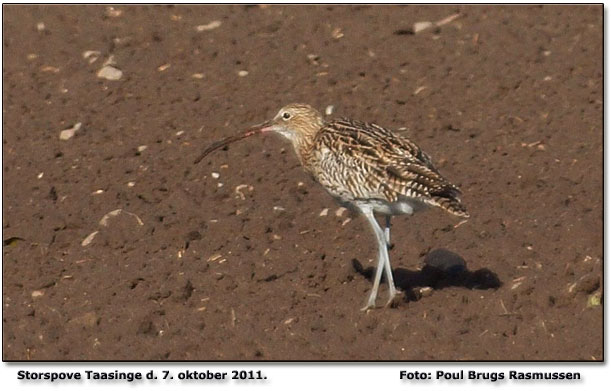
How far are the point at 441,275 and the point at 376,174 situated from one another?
3.40ft

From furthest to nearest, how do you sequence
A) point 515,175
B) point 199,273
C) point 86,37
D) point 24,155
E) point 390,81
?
point 86,37, point 390,81, point 24,155, point 515,175, point 199,273

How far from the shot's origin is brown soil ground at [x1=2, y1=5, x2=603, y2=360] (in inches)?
343

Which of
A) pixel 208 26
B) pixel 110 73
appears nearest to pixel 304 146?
pixel 110 73

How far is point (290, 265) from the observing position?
9461mm

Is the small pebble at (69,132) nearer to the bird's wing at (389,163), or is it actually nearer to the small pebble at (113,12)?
the small pebble at (113,12)

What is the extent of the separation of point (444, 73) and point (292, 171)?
2506 millimetres

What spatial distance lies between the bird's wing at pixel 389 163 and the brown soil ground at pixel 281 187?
0.88 m

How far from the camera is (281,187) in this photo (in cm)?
1081

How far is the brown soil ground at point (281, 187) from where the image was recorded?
8719 mm

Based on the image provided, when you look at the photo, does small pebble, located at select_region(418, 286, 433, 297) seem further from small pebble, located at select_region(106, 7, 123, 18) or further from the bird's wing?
small pebble, located at select_region(106, 7, 123, 18)

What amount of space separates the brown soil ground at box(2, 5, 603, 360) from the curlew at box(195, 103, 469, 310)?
2.11 feet

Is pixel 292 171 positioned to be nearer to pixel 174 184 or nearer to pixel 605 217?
pixel 174 184

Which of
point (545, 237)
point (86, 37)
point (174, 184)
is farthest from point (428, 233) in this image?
point (86, 37)

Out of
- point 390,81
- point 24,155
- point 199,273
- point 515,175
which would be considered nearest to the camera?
point 199,273
